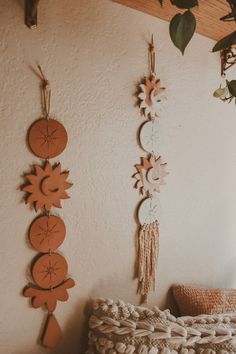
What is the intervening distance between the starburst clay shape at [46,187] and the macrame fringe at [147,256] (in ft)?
1.43

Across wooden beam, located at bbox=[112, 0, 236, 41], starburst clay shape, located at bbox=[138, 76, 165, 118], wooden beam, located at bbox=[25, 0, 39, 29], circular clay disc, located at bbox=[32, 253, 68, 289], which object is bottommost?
circular clay disc, located at bbox=[32, 253, 68, 289]

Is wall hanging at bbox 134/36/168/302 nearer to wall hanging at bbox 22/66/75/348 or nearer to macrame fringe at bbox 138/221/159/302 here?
macrame fringe at bbox 138/221/159/302

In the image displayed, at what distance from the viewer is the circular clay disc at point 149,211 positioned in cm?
148

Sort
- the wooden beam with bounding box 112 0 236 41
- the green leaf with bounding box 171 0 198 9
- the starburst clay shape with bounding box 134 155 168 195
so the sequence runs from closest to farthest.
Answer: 1. the green leaf with bounding box 171 0 198 9
2. the wooden beam with bounding box 112 0 236 41
3. the starburst clay shape with bounding box 134 155 168 195

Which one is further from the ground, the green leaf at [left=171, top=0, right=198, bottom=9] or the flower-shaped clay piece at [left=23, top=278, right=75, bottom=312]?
the green leaf at [left=171, top=0, right=198, bottom=9]

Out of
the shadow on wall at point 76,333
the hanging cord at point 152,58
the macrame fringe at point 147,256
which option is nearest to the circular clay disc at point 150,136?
the hanging cord at point 152,58

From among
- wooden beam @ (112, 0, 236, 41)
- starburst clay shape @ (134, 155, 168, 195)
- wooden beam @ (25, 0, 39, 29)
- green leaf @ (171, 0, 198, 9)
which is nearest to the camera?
green leaf @ (171, 0, 198, 9)

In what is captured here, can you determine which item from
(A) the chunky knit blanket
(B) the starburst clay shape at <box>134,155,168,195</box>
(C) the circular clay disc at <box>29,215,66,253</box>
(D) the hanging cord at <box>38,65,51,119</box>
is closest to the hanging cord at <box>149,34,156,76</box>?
(B) the starburst clay shape at <box>134,155,168,195</box>

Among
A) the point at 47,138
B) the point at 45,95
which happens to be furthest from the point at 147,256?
the point at 45,95

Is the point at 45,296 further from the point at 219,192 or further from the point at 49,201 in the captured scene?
the point at 219,192

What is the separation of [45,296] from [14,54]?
2.84 feet

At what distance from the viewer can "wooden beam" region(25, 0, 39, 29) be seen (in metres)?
1.12

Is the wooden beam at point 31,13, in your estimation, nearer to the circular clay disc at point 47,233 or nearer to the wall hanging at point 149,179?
the wall hanging at point 149,179

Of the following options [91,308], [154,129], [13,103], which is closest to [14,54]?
[13,103]
